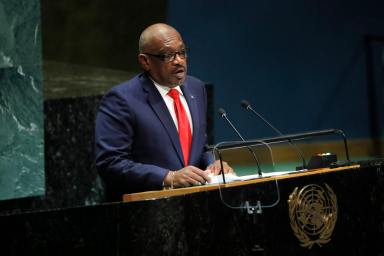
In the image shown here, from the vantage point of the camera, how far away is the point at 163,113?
3.85 metres

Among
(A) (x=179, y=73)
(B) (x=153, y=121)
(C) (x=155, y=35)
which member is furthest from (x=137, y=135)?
(C) (x=155, y=35)

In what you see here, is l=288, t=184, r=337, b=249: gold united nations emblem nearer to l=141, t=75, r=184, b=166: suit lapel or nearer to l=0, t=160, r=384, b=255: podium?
l=0, t=160, r=384, b=255: podium

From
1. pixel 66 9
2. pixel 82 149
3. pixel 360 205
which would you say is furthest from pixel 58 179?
pixel 360 205

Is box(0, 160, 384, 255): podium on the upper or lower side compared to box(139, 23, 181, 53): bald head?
lower

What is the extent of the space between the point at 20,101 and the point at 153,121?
143cm

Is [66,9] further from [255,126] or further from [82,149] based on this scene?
[255,126]

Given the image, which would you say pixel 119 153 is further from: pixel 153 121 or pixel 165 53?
pixel 165 53

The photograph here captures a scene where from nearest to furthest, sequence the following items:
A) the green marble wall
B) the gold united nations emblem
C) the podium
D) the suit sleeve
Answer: the podium, the gold united nations emblem, the suit sleeve, the green marble wall

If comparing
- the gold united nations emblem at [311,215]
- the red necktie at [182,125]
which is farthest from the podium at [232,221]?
the red necktie at [182,125]

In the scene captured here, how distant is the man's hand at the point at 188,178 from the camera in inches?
129

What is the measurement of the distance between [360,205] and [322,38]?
569 cm

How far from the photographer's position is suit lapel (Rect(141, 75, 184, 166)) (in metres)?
3.83

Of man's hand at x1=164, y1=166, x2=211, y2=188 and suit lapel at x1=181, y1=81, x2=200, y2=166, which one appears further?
suit lapel at x1=181, y1=81, x2=200, y2=166

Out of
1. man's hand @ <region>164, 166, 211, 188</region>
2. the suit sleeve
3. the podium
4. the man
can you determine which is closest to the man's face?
the man
